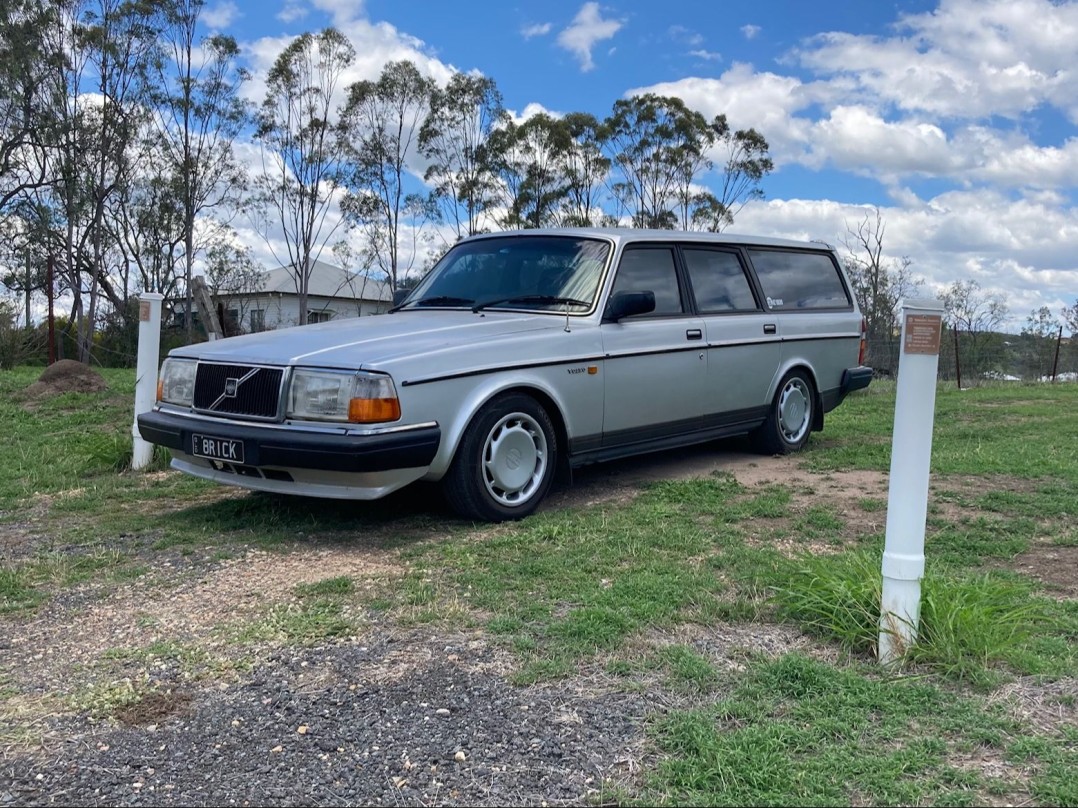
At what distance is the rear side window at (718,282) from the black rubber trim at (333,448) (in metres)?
2.80

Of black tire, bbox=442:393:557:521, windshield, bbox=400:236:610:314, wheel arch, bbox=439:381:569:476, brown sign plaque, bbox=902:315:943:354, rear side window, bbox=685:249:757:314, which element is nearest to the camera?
brown sign plaque, bbox=902:315:943:354

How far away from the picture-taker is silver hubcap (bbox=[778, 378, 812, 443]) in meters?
7.60

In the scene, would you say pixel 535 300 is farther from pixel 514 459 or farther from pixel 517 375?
pixel 514 459

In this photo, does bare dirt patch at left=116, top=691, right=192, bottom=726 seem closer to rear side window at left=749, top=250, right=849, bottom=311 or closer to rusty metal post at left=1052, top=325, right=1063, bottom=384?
rear side window at left=749, top=250, right=849, bottom=311

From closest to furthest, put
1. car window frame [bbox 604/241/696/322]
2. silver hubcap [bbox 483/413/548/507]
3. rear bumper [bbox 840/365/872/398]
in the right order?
1. silver hubcap [bbox 483/413/548/507]
2. car window frame [bbox 604/241/696/322]
3. rear bumper [bbox 840/365/872/398]

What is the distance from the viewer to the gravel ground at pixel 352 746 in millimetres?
2352

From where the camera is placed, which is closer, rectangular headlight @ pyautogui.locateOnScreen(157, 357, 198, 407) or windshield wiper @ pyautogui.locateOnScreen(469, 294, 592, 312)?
rectangular headlight @ pyautogui.locateOnScreen(157, 357, 198, 407)

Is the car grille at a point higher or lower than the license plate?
higher

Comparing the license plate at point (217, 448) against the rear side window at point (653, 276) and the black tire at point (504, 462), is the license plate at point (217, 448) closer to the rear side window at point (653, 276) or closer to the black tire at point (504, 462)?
the black tire at point (504, 462)

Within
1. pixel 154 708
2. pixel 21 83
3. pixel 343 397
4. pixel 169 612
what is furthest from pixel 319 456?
pixel 21 83

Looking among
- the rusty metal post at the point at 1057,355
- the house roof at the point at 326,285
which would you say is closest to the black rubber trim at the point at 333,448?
the rusty metal post at the point at 1057,355

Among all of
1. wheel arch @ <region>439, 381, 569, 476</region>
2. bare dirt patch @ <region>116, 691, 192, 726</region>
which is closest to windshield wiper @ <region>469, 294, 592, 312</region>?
wheel arch @ <region>439, 381, 569, 476</region>

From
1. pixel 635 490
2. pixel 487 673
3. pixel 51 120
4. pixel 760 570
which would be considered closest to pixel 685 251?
pixel 635 490

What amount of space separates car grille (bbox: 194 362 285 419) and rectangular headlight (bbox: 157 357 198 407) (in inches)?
4.1
